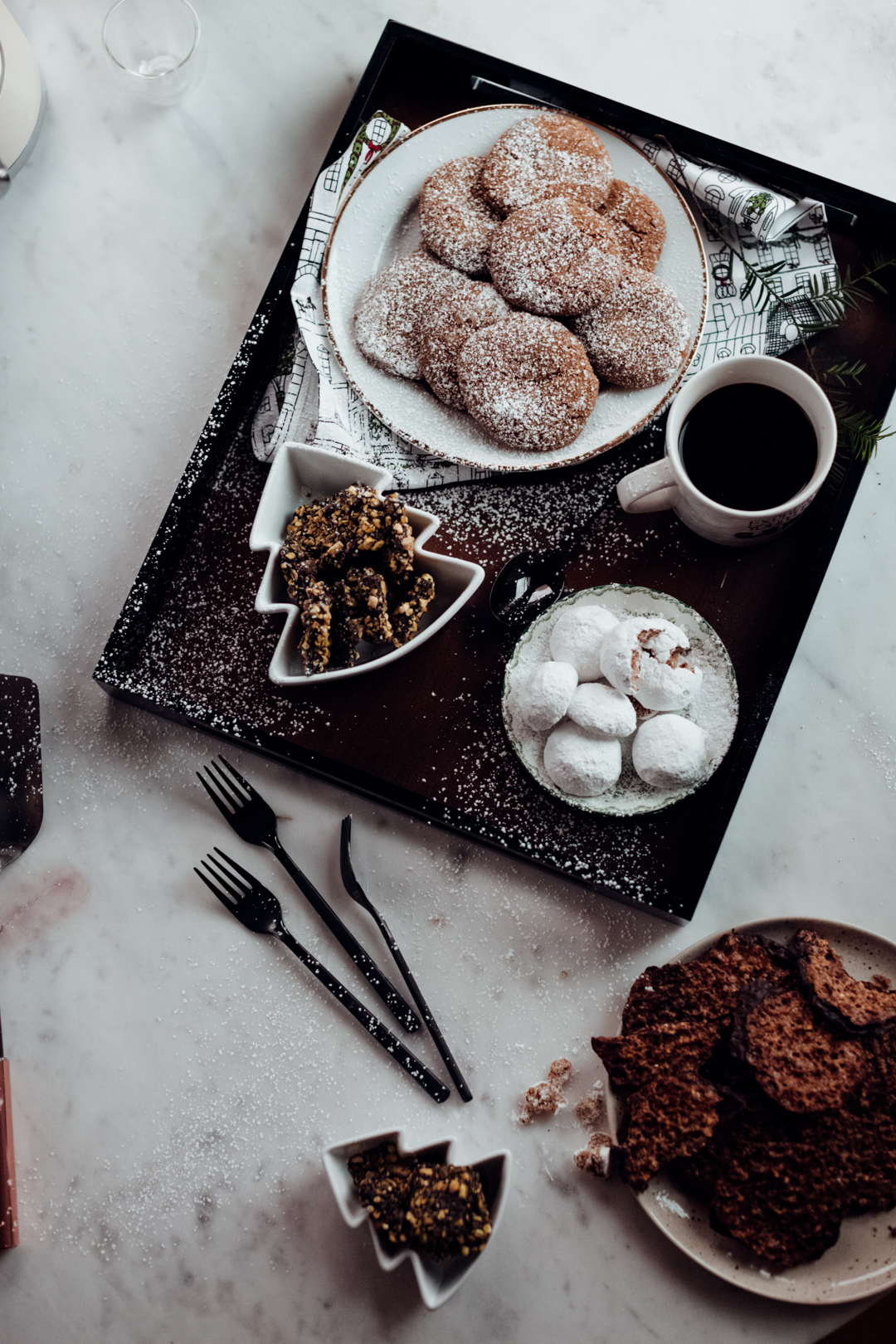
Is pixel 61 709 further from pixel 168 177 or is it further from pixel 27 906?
pixel 168 177

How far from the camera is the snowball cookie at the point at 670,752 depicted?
1.00 metres

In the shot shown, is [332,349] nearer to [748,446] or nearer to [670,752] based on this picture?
[748,446]

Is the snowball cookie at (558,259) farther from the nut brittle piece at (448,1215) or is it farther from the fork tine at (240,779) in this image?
the nut brittle piece at (448,1215)

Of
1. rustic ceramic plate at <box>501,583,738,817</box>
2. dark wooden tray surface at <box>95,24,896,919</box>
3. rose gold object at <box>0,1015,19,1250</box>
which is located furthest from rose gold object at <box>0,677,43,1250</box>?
rustic ceramic plate at <box>501,583,738,817</box>

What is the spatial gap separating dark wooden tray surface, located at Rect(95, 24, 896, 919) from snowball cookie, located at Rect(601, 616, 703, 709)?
0.36 ft

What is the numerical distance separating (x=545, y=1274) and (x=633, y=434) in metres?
1.07

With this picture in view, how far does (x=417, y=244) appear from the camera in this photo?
117 cm

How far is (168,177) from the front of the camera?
4.29 ft

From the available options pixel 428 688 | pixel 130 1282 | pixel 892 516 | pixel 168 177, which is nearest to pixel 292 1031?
pixel 130 1282

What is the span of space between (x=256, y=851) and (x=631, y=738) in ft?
1.70

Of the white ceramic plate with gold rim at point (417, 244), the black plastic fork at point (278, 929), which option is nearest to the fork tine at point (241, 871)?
the black plastic fork at point (278, 929)

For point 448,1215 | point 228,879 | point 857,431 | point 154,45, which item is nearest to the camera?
point 448,1215

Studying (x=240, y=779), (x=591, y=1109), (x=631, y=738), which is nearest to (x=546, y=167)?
(x=631, y=738)

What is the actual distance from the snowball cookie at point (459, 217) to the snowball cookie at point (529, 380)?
120 millimetres
